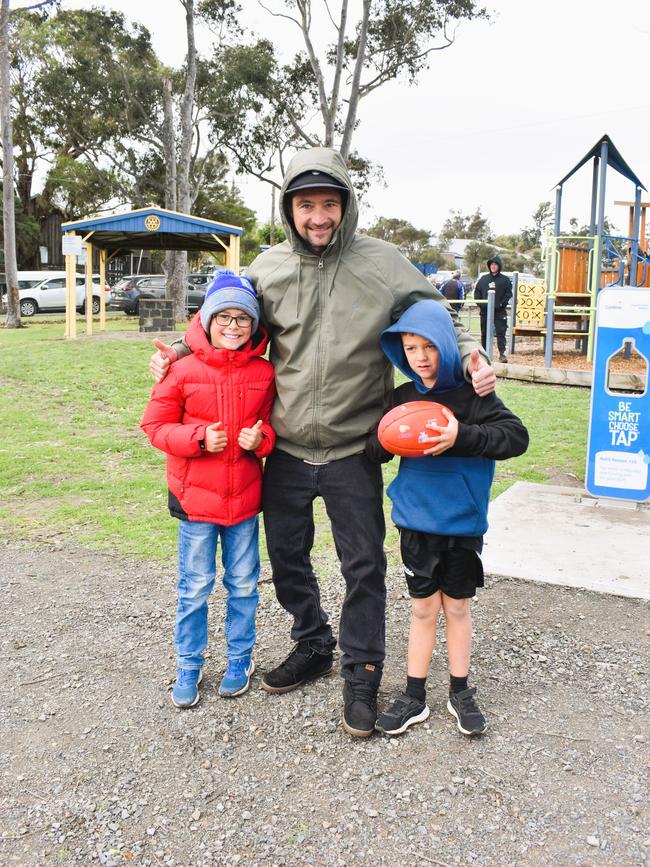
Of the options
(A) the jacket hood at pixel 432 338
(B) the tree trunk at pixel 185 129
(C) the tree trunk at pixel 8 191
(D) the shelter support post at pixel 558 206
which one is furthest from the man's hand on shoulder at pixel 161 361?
(B) the tree trunk at pixel 185 129

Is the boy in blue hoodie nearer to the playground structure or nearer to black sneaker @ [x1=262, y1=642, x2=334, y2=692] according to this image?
black sneaker @ [x1=262, y1=642, x2=334, y2=692]

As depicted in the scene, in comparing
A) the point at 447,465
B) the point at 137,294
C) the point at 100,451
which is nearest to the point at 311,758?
the point at 447,465

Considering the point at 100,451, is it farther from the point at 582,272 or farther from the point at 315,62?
the point at 315,62

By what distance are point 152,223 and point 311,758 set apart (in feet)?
57.4

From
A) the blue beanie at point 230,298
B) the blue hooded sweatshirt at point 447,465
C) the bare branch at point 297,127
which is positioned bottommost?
the blue hooded sweatshirt at point 447,465

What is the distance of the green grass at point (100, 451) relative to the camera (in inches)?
225

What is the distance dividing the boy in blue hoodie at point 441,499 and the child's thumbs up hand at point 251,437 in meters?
0.43

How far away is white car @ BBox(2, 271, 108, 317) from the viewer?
101 ft

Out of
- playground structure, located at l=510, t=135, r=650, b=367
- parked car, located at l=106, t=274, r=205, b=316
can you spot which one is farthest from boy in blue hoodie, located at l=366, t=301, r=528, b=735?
parked car, located at l=106, t=274, r=205, b=316

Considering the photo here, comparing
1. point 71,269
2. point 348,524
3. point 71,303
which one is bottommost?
point 348,524

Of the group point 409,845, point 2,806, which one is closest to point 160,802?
point 2,806

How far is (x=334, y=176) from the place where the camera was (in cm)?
310

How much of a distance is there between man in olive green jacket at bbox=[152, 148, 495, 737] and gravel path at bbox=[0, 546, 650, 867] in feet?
1.20

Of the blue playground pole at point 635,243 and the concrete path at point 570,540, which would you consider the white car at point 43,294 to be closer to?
the blue playground pole at point 635,243
